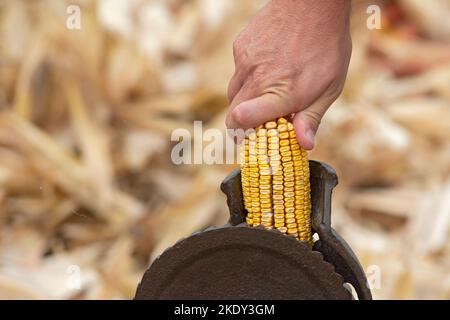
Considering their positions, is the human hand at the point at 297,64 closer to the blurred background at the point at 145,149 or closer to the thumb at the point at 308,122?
the thumb at the point at 308,122

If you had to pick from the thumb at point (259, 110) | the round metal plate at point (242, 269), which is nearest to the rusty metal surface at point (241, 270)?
the round metal plate at point (242, 269)

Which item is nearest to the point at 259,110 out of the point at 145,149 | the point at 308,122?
the point at 308,122

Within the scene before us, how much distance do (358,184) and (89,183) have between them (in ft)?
3.32

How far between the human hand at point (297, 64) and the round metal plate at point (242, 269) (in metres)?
0.17

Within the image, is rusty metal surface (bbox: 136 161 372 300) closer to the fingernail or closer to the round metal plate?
the round metal plate

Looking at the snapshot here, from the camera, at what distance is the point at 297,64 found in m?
1.26

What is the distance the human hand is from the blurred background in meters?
1.37

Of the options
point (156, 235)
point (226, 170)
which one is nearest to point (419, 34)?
point (226, 170)

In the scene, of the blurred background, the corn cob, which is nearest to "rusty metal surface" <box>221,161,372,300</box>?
the corn cob

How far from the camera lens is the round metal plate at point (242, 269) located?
117 centimetres

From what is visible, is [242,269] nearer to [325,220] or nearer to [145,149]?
[325,220]

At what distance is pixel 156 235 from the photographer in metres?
2.83

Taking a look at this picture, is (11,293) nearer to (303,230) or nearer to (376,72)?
(303,230)
